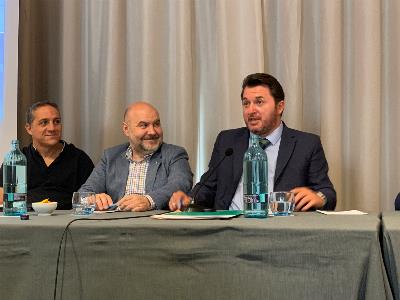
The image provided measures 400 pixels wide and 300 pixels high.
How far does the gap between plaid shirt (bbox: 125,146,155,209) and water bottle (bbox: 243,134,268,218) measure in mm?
909

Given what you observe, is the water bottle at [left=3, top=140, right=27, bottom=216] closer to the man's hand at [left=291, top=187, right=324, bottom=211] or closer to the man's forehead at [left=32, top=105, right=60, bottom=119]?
the man's forehead at [left=32, top=105, right=60, bottom=119]

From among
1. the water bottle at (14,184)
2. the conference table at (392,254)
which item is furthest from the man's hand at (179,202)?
the conference table at (392,254)

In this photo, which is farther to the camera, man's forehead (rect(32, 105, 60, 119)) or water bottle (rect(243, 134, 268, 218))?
man's forehead (rect(32, 105, 60, 119))

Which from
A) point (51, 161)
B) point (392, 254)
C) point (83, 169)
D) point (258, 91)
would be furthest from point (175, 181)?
point (392, 254)

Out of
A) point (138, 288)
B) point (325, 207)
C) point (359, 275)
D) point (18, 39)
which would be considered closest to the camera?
point (359, 275)

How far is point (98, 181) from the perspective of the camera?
2.82 meters

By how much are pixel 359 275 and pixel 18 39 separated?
8.60 feet

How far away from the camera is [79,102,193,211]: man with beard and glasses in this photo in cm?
279

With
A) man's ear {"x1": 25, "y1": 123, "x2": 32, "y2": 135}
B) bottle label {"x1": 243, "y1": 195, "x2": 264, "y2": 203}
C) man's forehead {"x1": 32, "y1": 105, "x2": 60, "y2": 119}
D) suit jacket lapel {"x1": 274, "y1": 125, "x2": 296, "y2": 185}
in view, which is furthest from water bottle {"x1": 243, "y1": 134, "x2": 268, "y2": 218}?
man's ear {"x1": 25, "y1": 123, "x2": 32, "y2": 135}

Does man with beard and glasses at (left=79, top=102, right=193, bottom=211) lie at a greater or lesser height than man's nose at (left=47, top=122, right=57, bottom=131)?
lesser

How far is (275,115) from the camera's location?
2707 mm

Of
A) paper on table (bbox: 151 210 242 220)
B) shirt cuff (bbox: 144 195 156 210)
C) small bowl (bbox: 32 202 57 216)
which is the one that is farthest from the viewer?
shirt cuff (bbox: 144 195 156 210)

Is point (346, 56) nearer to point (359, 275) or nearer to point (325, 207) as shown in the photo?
point (325, 207)

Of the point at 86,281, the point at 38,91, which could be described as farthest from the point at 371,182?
the point at 38,91
